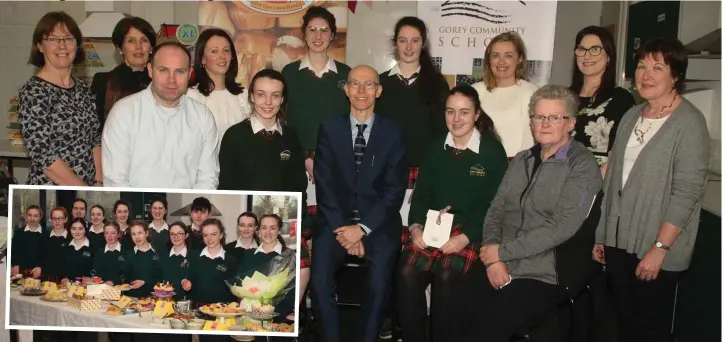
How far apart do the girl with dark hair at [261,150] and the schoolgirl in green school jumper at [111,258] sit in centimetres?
76

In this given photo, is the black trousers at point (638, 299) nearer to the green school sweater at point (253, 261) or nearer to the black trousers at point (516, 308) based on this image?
the black trousers at point (516, 308)

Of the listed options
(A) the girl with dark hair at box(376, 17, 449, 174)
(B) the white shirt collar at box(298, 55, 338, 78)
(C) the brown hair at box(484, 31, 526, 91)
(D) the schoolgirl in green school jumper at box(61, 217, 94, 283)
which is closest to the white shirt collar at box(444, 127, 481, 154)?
(A) the girl with dark hair at box(376, 17, 449, 174)

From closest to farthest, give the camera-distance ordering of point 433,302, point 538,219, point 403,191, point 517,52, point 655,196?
point 655,196 → point 538,219 → point 433,302 → point 403,191 → point 517,52

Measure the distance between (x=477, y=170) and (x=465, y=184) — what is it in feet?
0.34

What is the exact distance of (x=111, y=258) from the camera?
2.87 meters

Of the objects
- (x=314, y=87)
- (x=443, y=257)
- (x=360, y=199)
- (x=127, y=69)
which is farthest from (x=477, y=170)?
(x=127, y=69)

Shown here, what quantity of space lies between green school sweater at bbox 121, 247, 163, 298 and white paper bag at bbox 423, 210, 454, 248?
1425 millimetres

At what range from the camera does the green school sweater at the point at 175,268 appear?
2.88 m

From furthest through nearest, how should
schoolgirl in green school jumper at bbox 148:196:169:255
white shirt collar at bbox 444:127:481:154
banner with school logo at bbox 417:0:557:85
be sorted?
banner with school logo at bbox 417:0:557:85 < white shirt collar at bbox 444:127:481:154 < schoolgirl in green school jumper at bbox 148:196:169:255

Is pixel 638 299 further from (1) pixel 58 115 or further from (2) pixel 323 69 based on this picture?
(1) pixel 58 115

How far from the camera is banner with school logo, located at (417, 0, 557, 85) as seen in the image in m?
5.27

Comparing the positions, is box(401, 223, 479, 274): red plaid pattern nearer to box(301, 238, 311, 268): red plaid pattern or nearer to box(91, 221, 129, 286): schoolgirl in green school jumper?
box(301, 238, 311, 268): red plaid pattern

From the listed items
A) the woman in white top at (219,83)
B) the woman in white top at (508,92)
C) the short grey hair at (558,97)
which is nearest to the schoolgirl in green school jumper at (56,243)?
the woman in white top at (219,83)

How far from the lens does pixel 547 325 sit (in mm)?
3125
